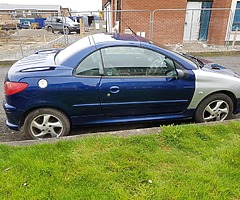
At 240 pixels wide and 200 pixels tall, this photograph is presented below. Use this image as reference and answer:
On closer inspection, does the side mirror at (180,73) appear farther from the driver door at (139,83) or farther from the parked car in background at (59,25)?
the parked car in background at (59,25)

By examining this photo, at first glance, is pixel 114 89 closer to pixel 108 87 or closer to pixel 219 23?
pixel 108 87

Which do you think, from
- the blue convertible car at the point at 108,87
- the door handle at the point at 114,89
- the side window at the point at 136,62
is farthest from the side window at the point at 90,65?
the door handle at the point at 114,89

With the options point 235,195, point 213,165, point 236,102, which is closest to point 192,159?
point 213,165

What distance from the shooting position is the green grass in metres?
2.13

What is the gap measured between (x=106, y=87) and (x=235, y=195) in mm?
2036

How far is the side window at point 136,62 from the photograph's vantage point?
324cm

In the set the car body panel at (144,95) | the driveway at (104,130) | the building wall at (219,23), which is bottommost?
the driveway at (104,130)

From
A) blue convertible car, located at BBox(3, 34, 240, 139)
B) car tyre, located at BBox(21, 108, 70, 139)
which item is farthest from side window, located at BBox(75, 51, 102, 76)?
car tyre, located at BBox(21, 108, 70, 139)

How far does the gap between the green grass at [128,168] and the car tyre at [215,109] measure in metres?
0.63

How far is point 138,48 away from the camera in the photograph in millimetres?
3307

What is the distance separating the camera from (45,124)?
3.17m

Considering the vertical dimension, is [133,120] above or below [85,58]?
below

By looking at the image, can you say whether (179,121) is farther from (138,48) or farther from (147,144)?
(138,48)

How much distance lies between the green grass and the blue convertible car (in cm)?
50
